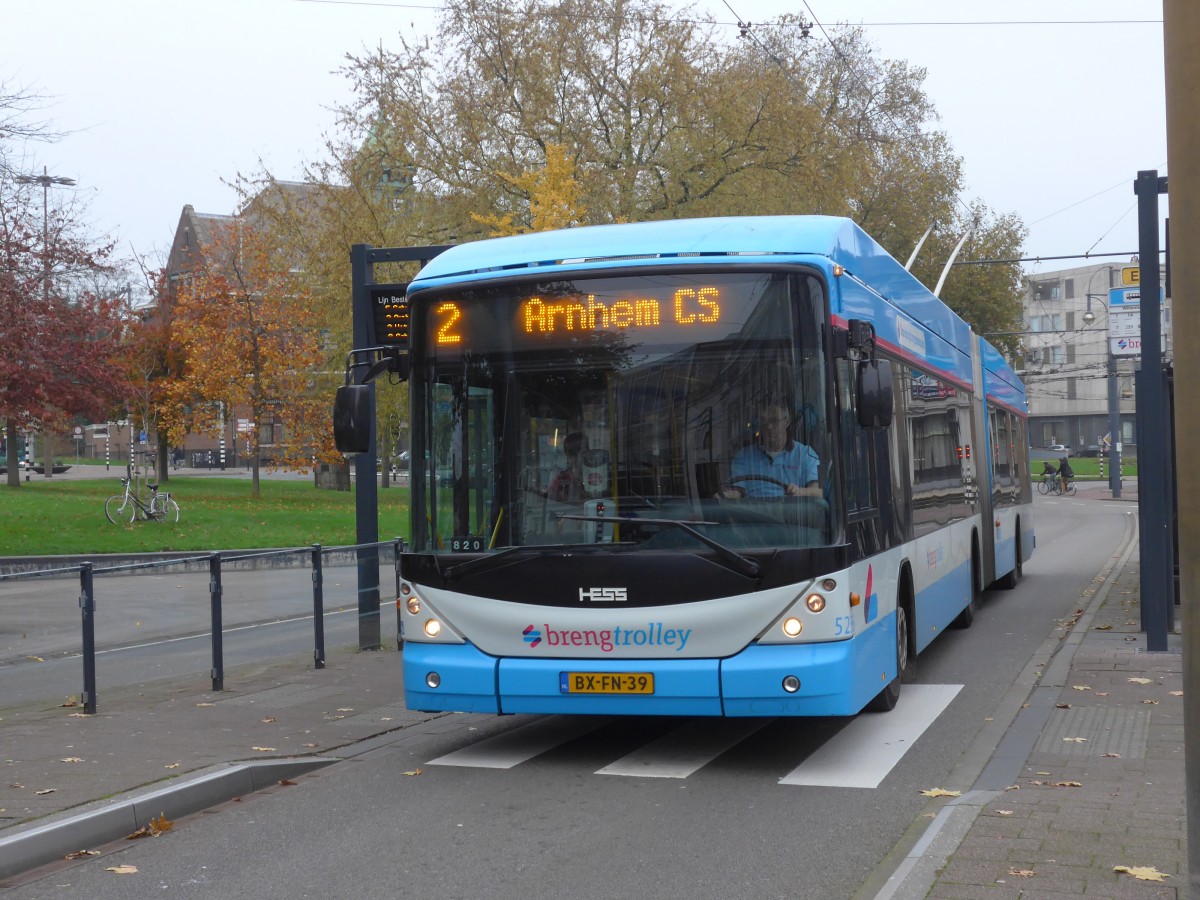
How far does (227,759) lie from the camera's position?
798 cm

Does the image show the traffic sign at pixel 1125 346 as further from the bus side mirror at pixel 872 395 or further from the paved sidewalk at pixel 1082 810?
the bus side mirror at pixel 872 395

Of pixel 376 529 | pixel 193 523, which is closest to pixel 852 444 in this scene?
pixel 376 529

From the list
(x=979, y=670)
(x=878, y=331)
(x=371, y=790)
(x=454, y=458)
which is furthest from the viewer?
(x=979, y=670)

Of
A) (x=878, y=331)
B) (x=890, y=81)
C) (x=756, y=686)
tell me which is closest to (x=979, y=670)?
(x=878, y=331)

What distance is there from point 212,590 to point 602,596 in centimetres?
454

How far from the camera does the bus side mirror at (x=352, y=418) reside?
834 cm

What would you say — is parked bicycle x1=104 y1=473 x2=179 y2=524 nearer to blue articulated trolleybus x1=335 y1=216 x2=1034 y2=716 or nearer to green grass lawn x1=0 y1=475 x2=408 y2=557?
green grass lawn x1=0 y1=475 x2=408 y2=557

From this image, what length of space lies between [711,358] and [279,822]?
325 centimetres

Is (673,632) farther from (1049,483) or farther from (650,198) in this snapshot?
(1049,483)

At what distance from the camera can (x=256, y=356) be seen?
40531mm

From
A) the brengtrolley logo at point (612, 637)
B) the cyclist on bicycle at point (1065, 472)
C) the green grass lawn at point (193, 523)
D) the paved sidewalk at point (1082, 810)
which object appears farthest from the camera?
the cyclist on bicycle at point (1065, 472)

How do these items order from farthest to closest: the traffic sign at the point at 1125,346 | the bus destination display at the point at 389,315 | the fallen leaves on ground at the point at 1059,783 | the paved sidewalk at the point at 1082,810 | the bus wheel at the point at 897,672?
the traffic sign at the point at 1125,346 → the bus destination display at the point at 389,315 → the bus wheel at the point at 897,672 → the fallen leaves on ground at the point at 1059,783 → the paved sidewalk at the point at 1082,810

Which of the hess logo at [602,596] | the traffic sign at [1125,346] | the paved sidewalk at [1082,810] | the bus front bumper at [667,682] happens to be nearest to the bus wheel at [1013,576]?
the traffic sign at [1125,346]

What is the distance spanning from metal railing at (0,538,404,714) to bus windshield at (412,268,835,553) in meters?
2.59
